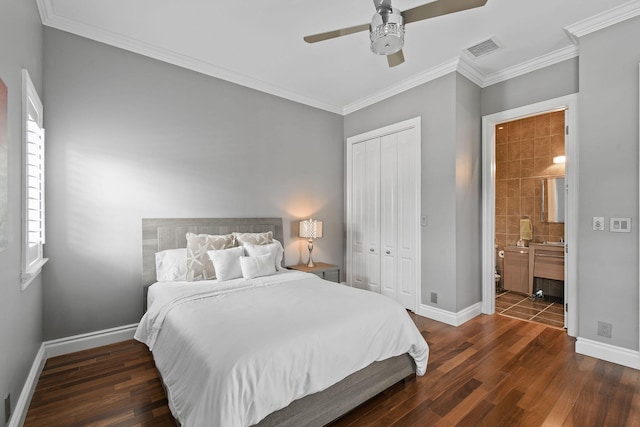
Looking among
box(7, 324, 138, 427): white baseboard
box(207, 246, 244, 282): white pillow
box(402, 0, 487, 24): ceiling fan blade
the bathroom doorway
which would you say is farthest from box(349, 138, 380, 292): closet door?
box(7, 324, 138, 427): white baseboard

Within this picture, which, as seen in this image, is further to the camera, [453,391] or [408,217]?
[408,217]

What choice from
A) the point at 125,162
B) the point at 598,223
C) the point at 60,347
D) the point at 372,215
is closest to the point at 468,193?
the point at 598,223

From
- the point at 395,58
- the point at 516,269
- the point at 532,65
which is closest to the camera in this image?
the point at 395,58

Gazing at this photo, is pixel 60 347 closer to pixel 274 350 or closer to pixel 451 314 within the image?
pixel 274 350

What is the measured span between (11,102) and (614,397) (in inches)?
167

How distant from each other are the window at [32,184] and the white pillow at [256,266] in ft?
4.99

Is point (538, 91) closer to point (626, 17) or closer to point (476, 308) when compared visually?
point (626, 17)

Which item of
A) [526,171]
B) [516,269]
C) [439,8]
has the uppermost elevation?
[439,8]

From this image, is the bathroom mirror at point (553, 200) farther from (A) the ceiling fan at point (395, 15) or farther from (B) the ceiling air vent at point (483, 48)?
(A) the ceiling fan at point (395, 15)

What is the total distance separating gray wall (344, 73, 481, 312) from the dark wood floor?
0.83 m

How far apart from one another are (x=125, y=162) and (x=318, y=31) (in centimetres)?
227

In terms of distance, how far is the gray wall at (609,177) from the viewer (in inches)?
100

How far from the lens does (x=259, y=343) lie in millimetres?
1578

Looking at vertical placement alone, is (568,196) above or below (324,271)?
above
